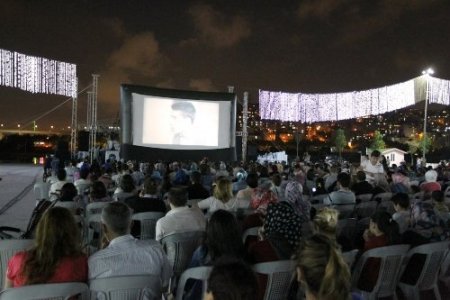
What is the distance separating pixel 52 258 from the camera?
284cm

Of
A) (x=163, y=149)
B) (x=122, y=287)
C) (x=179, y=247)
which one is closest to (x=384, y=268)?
(x=179, y=247)

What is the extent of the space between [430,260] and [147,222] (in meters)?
3.07

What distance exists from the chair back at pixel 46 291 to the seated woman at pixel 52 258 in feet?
1.39

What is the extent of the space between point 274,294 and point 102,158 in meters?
21.9

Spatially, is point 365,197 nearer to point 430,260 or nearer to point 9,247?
point 430,260

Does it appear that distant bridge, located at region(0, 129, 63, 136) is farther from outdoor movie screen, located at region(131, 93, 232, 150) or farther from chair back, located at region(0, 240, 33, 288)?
chair back, located at region(0, 240, 33, 288)

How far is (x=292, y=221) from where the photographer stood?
3570 millimetres

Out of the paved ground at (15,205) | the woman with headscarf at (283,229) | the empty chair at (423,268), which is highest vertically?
the woman with headscarf at (283,229)

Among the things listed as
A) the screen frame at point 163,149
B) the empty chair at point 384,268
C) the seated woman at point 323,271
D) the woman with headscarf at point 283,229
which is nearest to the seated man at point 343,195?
the empty chair at point 384,268

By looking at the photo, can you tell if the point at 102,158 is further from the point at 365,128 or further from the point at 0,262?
the point at 365,128

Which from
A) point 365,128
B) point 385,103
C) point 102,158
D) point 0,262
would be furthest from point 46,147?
point 365,128

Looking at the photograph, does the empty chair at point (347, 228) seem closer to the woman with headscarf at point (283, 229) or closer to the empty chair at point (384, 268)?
the empty chair at point (384, 268)

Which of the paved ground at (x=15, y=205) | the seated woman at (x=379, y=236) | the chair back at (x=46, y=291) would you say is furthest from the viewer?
the paved ground at (x=15, y=205)

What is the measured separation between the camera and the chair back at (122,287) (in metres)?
2.59
